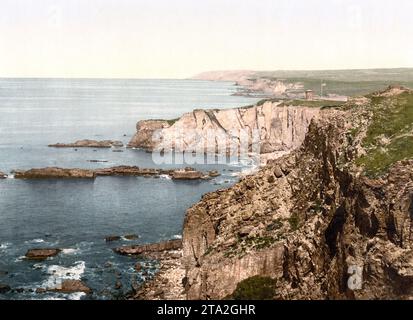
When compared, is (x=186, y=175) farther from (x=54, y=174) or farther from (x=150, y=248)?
(x=150, y=248)

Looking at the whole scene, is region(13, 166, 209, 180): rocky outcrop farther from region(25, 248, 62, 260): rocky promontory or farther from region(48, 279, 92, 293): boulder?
region(48, 279, 92, 293): boulder

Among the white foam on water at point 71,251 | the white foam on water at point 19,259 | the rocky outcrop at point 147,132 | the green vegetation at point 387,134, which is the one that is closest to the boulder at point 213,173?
the rocky outcrop at point 147,132

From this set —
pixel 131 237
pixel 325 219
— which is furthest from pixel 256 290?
pixel 131 237

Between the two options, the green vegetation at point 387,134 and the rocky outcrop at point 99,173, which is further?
the rocky outcrop at point 99,173

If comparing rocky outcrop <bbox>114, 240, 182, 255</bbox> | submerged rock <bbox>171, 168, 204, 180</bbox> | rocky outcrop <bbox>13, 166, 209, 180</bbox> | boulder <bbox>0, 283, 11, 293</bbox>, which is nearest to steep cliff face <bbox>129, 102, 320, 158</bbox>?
rocky outcrop <bbox>13, 166, 209, 180</bbox>

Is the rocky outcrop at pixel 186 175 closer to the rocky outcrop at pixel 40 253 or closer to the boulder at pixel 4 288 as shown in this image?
the rocky outcrop at pixel 40 253

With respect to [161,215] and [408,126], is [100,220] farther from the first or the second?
[408,126]
